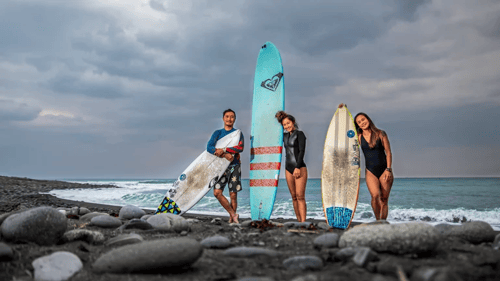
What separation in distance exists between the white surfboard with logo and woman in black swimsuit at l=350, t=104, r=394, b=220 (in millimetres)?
2381

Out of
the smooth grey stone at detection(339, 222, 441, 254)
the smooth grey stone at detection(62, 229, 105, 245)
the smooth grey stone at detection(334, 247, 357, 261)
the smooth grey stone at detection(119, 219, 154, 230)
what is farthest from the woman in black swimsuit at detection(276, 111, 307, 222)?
the smooth grey stone at detection(62, 229, 105, 245)

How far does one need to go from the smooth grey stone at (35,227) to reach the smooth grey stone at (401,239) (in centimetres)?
263

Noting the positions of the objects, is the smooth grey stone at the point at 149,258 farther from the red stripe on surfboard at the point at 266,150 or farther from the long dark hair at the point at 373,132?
the red stripe on surfboard at the point at 266,150

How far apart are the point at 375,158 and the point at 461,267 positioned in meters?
2.62

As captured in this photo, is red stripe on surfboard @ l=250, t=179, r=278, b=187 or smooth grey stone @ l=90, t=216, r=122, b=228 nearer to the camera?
smooth grey stone @ l=90, t=216, r=122, b=228

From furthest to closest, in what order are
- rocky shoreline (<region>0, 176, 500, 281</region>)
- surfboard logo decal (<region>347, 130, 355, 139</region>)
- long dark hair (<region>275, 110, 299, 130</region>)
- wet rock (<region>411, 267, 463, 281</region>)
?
1. surfboard logo decal (<region>347, 130, 355, 139</region>)
2. long dark hair (<region>275, 110, 299, 130</region>)
3. rocky shoreline (<region>0, 176, 500, 281</region>)
4. wet rock (<region>411, 267, 463, 281</region>)

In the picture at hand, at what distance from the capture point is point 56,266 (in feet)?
7.95

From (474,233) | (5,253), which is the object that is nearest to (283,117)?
(474,233)

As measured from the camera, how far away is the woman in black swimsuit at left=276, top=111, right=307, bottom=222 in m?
4.95

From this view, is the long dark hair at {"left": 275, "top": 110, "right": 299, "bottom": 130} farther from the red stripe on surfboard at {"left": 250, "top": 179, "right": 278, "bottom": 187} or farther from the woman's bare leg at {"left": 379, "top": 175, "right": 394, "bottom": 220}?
the woman's bare leg at {"left": 379, "top": 175, "right": 394, "bottom": 220}

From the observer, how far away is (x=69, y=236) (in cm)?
326

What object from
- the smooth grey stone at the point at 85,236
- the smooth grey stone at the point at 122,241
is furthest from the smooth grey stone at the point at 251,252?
the smooth grey stone at the point at 85,236

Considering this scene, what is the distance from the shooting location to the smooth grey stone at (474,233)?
3.40 m

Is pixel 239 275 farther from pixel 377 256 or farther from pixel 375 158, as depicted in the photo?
pixel 375 158
